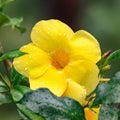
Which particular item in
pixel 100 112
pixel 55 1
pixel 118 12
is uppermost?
pixel 100 112

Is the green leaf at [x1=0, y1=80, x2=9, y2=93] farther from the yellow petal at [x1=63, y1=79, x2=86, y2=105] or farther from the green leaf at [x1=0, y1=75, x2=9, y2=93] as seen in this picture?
the yellow petal at [x1=63, y1=79, x2=86, y2=105]

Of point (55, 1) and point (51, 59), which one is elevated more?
point (51, 59)

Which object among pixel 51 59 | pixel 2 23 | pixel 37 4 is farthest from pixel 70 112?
pixel 37 4

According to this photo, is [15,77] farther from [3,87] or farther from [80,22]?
[80,22]

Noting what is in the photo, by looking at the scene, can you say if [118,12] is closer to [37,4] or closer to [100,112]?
[37,4]

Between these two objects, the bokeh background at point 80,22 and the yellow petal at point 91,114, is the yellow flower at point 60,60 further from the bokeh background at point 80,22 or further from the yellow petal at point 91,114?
the bokeh background at point 80,22

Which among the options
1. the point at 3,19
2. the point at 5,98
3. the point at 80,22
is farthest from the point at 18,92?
the point at 80,22
